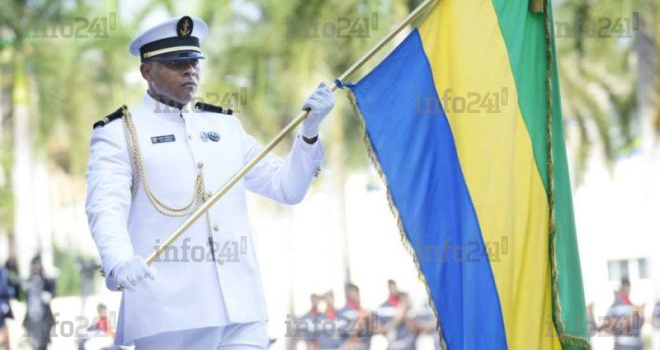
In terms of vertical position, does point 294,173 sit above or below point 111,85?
below

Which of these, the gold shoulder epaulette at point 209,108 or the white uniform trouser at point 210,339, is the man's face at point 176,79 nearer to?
Result: the gold shoulder epaulette at point 209,108

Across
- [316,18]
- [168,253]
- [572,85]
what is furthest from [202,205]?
[572,85]

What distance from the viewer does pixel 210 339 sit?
539 centimetres

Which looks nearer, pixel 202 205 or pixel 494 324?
pixel 202 205

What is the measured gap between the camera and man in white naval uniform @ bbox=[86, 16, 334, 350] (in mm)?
5336

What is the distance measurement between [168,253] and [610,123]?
3015 cm

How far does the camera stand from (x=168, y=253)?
5426 mm

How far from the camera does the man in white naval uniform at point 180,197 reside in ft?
17.5

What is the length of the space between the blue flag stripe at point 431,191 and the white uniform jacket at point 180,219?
0.55 metres

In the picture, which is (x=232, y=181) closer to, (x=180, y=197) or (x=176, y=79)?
(x=180, y=197)

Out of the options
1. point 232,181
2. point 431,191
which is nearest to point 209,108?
point 232,181

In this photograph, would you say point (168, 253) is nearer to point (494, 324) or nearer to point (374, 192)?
point (494, 324)

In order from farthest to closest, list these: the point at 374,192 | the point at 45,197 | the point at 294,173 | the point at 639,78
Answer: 1. the point at 374,192
2. the point at 45,197
3. the point at 639,78
4. the point at 294,173

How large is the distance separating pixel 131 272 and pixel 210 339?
55cm
